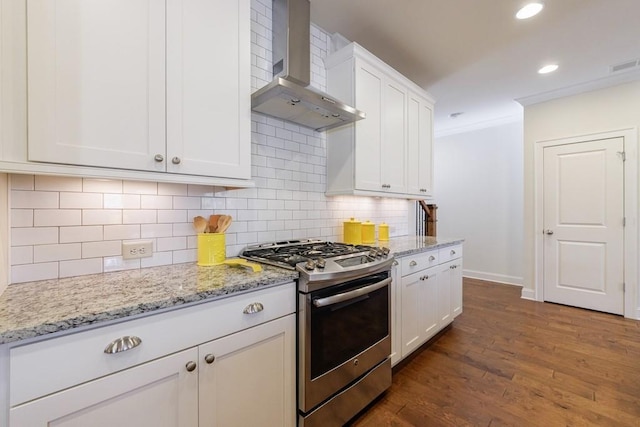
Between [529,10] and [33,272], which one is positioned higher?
[529,10]

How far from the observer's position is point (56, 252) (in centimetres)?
124

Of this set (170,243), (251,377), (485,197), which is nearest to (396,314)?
(251,377)

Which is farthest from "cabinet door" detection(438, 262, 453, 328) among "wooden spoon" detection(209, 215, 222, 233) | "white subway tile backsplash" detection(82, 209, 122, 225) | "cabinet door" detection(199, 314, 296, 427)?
"white subway tile backsplash" detection(82, 209, 122, 225)

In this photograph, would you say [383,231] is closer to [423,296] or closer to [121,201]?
[423,296]

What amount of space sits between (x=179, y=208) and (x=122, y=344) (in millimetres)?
854

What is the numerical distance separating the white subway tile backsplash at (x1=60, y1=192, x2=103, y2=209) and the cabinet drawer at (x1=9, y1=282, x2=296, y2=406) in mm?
730

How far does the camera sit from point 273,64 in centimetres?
203

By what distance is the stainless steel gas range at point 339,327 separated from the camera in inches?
53.6

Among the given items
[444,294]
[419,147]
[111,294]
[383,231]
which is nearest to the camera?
[111,294]

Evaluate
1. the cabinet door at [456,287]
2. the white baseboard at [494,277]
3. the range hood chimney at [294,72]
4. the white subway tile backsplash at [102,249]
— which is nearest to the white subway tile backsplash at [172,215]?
the white subway tile backsplash at [102,249]

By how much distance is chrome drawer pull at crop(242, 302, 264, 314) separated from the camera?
46.7 inches

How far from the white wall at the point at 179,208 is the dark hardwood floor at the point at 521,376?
131 cm

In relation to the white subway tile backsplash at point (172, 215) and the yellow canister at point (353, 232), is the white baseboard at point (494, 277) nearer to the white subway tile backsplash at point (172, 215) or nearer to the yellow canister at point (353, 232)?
the yellow canister at point (353, 232)

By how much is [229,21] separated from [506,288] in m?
5.00
